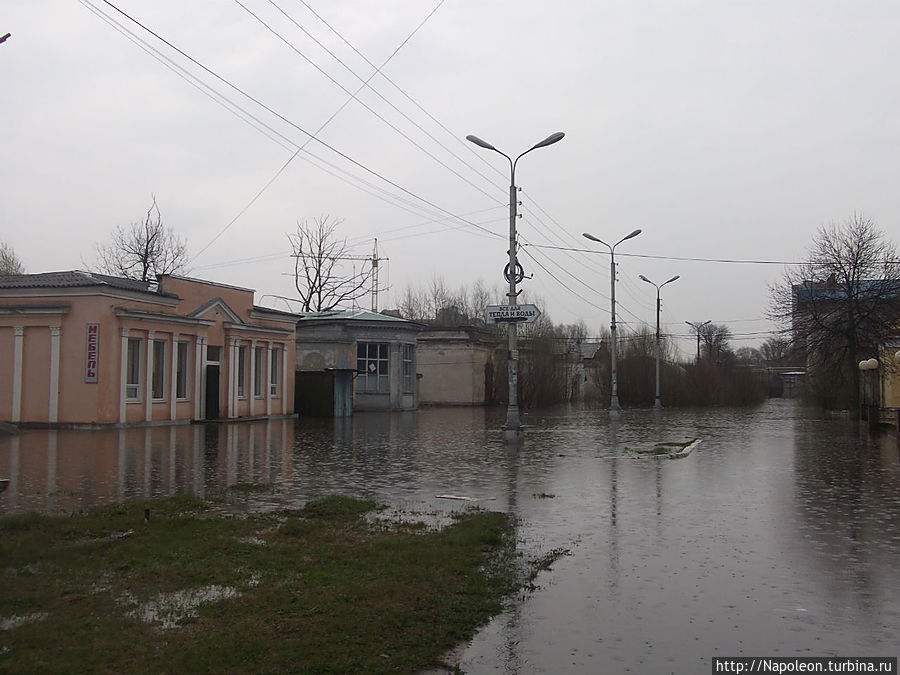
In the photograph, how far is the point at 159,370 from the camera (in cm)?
3067

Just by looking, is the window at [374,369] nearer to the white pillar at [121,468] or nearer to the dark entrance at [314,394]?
the dark entrance at [314,394]

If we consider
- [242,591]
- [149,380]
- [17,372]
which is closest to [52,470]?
[242,591]

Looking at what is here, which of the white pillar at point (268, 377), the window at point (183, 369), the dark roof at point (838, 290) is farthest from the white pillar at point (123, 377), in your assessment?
the dark roof at point (838, 290)

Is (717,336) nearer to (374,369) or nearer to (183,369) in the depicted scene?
(374,369)

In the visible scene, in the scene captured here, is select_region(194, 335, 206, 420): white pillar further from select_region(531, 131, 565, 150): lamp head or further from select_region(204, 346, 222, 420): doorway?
select_region(531, 131, 565, 150): lamp head

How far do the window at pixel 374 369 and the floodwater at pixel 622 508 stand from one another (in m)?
21.5

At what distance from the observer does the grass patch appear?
5148mm

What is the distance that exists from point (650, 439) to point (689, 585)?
18.8 metres

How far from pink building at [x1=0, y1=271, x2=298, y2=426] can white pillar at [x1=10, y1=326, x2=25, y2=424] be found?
0.03 metres

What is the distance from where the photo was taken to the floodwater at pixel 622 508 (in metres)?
5.80

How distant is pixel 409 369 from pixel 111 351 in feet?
80.7

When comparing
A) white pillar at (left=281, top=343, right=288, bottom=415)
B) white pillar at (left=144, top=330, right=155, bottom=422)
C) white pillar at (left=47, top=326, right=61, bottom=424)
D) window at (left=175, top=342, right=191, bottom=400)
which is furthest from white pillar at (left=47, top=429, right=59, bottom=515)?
white pillar at (left=281, top=343, right=288, bottom=415)

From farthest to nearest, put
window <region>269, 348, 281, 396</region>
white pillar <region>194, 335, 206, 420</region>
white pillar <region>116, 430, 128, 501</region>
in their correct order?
window <region>269, 348, 281, 396</region> → white pillar <region>194, 335, 206, 420</region> → white pillar <region>116, 430, 128, 501</region>

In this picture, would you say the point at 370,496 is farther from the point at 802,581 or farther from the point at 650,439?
the point at 650,439
